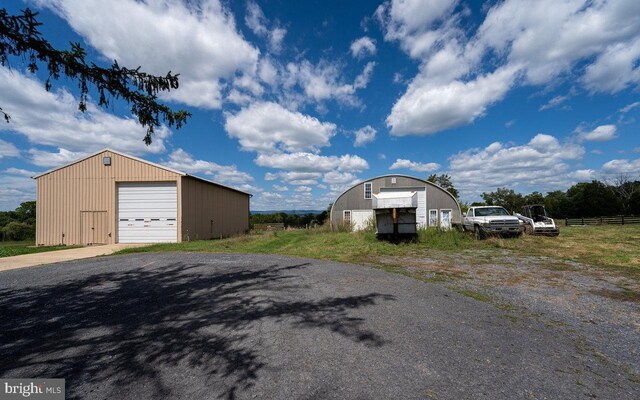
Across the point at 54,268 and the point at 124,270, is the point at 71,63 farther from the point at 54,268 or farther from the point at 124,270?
the point at 54,268

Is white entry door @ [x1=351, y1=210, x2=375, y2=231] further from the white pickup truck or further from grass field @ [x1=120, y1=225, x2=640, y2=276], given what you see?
the white pickup truck

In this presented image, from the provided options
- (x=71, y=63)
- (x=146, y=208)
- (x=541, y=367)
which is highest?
(x=71, y=63)

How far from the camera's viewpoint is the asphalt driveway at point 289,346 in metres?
2.66

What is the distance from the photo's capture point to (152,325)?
4051 millimetres

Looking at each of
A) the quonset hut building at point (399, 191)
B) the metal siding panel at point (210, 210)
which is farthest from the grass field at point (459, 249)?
the quonset hut building at point (399, 191)

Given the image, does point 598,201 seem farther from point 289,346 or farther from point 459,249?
point 289,346

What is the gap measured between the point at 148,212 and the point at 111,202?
2.15 meters

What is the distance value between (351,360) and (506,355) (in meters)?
1.70

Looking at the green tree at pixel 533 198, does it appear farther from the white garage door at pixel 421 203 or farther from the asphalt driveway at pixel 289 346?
the asphalt driveway at pixel 289 346

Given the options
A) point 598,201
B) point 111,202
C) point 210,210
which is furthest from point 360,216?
point 598,201

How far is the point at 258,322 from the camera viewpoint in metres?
4.09

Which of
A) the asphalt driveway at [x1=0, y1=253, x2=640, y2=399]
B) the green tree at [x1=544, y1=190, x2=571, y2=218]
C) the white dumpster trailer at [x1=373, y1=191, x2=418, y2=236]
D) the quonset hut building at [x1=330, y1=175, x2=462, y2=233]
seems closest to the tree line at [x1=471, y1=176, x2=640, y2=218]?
the green tree at [x1=544, y1=190, x2=571, y2=218]

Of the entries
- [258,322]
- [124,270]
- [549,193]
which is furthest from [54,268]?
[549,193]

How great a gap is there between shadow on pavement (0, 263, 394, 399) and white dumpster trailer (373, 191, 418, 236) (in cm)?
975
